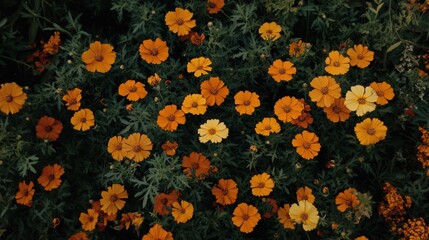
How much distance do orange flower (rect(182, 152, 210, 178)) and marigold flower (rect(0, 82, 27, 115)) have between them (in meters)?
0.90

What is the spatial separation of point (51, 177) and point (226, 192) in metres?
0.88

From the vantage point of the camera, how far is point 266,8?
2.96 metres

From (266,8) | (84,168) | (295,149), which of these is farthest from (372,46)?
(84,168)

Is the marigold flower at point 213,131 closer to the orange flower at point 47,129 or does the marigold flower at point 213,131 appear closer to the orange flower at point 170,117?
the orange flower at point 170,117

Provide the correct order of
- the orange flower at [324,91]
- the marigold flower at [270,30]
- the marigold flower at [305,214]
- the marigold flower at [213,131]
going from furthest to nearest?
the marigold flower at [270,30]
the orange flower at [324,91]
the marigold flower at [213,131]
the marigold flower at [305,214]

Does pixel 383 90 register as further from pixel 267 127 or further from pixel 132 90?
pixel 132 90

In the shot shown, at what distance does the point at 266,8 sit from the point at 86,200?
1509mm

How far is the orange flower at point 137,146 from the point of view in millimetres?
2400

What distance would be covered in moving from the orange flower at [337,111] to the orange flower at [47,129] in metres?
1.38

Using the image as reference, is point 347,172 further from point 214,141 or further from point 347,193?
point 214,141

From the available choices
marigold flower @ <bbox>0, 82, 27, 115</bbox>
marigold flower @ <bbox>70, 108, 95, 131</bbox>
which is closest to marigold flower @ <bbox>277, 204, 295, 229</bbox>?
marigold flower @ <bbox>70, 108, 95, 131</bbox>

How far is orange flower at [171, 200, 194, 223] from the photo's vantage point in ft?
7.56

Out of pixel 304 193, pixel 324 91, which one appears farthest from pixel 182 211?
pixel 324 91

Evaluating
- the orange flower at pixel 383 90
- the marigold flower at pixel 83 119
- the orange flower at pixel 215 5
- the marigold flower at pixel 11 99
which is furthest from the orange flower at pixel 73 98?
the orange flower at pixel 383 90
